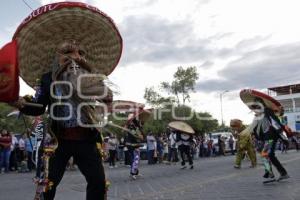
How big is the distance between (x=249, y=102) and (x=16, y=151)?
12.6 metres

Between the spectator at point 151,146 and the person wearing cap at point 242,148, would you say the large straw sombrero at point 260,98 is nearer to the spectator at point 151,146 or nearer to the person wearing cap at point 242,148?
the person wearing cap at point 242,148

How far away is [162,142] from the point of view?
2567cm

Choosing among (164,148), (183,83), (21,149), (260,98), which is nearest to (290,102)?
(183,83)

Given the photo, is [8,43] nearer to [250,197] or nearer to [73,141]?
[73,141]

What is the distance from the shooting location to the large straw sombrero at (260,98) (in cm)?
990

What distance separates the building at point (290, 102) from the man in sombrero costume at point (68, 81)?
34827 mm

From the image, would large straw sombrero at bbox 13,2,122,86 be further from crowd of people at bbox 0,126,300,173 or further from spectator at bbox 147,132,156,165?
spectator at bbox 147,132,156,165

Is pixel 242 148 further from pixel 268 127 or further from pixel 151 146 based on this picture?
pixel 151 146

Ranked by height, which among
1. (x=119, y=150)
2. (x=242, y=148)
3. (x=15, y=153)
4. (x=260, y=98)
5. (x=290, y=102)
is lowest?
(x=242, y=148)

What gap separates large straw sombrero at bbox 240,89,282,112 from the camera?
9.90 meters

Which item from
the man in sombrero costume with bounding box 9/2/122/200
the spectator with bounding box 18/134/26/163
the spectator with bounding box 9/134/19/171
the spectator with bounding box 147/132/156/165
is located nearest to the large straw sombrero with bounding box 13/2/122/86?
the man in sombrero costume with bounding box 9/2/122/200

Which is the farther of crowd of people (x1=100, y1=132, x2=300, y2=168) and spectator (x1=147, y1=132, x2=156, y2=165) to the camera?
spectator (x1=147, y1=132, x2=156, y2=165)

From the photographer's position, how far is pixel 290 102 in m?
80.0

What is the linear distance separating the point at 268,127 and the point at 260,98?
62 cm
